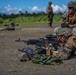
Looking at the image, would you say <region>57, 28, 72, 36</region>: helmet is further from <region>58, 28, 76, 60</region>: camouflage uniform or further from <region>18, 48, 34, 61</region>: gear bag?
<region>18, 48, 34, 61</region>: gear bag

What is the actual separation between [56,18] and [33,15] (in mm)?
3836

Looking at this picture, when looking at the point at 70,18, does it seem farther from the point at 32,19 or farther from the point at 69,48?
the point at 32,19

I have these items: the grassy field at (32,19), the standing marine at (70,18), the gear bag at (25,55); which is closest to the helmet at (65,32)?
the standing marine at (70,18)

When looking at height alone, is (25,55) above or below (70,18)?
below

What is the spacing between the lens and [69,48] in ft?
33.1

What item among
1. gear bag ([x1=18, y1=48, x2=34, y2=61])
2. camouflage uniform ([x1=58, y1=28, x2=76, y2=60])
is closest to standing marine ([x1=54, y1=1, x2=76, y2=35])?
camouflage uniform ([x1=58, y1=28, x2=76, y2=60])

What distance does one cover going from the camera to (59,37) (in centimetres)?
1096

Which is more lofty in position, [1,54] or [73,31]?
[73,31]

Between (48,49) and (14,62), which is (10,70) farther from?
(48,49)

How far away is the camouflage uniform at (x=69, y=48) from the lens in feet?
32.1

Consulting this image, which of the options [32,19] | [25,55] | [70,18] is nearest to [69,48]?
[25,55]

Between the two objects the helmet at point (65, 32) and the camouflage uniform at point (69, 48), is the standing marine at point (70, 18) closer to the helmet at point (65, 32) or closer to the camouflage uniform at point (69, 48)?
the helmet at point (65, 32)

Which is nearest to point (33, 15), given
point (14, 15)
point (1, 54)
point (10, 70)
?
point (14, 15)

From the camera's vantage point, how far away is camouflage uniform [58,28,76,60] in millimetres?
9789
